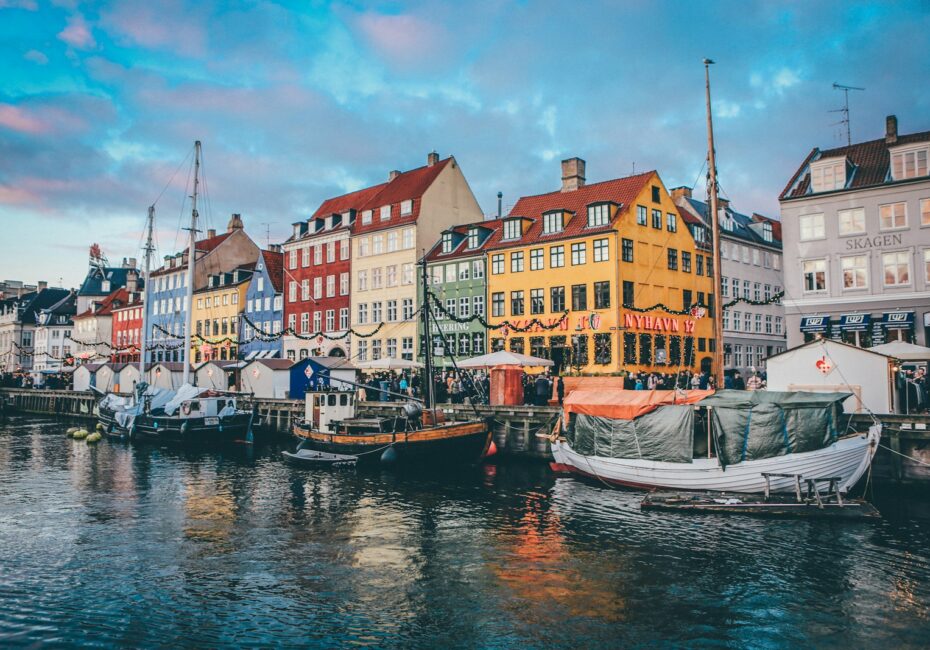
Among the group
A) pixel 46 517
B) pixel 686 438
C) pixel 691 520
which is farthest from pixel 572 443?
pixel 46 517

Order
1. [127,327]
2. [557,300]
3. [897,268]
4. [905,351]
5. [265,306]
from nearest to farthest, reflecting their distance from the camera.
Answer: [905,351], [897,268], [557,300], [265,306], [127,327]

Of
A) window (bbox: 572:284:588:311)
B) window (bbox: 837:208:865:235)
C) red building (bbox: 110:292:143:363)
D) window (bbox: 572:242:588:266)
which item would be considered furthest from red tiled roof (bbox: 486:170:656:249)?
red building (bbox: 110:292:143:363)

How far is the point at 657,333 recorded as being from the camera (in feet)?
174

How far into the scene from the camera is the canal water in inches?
540

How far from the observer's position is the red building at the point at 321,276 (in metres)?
69.7

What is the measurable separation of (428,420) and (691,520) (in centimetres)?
1420

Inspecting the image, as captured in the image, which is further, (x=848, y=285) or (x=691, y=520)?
(x=848, y=285)

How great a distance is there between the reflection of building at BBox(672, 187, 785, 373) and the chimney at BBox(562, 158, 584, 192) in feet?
30.3

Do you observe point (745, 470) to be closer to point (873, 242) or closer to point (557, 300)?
point (873, 242)

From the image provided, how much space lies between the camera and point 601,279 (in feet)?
168

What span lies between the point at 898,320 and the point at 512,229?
26439 mm

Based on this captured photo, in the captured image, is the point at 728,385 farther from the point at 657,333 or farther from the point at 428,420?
the point at 657,333

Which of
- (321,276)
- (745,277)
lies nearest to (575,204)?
(745,277)

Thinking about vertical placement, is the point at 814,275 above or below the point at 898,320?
above
